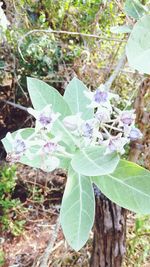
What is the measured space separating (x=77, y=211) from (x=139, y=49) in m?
0.21

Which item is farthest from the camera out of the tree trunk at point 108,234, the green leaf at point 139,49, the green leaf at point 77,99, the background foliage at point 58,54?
the background foliage at point 58,54

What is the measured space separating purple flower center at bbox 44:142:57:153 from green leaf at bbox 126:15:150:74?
143mm

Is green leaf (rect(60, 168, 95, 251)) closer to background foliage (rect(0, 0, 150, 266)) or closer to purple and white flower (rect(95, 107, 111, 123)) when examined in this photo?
purple and white flower (rect(95, 107, 111, 123))

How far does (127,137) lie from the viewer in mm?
423

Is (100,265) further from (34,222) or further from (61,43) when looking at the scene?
(61,43)

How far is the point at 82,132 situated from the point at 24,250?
153cm

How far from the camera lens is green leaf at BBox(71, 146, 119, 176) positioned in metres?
0.37

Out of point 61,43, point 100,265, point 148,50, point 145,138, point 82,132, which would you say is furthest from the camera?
point 61,43

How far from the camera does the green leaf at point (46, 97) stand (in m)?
0.49

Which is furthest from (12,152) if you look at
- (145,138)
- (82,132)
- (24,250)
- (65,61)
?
(65,61)

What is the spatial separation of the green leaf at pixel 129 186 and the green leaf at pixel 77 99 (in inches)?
3.5

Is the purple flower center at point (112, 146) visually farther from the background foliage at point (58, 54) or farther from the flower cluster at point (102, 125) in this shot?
the background foliage at point (58, 54)

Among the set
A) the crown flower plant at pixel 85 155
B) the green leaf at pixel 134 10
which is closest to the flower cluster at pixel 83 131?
the crown flower plant at pixel 85 155

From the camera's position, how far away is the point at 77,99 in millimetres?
525
